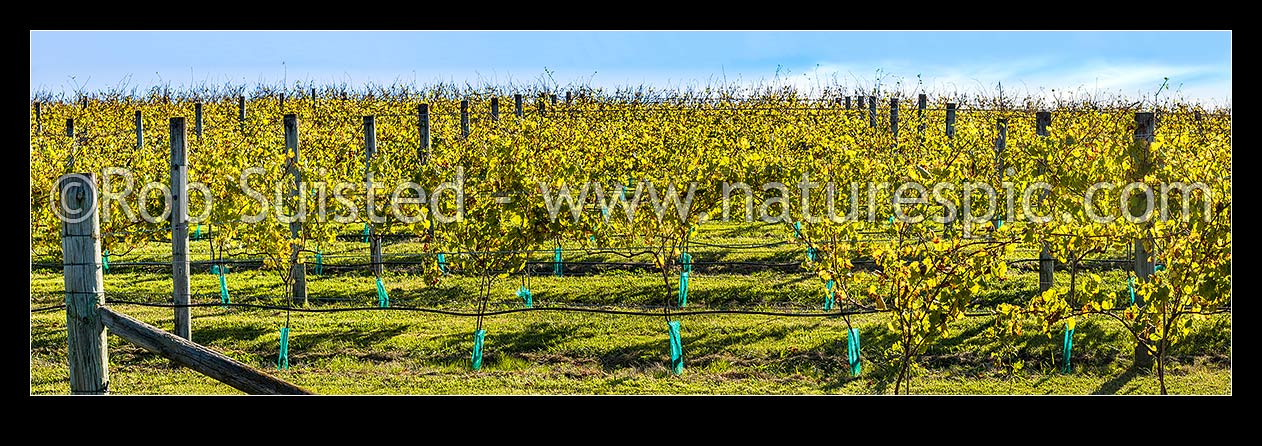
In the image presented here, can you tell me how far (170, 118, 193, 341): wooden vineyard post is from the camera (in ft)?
25.8

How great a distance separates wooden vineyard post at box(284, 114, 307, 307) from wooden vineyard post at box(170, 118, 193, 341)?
1079 mm

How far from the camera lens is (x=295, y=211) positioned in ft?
30.8

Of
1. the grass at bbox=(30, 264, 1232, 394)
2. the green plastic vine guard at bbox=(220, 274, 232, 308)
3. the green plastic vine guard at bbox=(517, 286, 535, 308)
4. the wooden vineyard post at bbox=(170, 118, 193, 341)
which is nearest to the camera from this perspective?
the grass at bbox=(30, 264, 1232, 394)

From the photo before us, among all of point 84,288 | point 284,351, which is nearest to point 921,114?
point 284,351

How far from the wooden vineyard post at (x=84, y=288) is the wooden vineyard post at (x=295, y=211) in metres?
4.84

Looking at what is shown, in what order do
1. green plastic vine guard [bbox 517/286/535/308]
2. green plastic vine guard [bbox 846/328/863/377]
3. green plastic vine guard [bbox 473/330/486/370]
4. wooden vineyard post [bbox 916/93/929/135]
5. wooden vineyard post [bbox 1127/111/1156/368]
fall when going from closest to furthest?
wooden vineyard post [bbox 1127/111/1156/368]
green plastic vine guard [bbox 846/328/863/377]
green plastic vine guard [bbox 473/330/486/370]
green plastic vine guard [bbox 517/286/535/308]
wooden vineyard post [bbox 916/93/929/135]

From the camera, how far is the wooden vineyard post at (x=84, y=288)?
159 inches

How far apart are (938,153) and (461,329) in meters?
4.94

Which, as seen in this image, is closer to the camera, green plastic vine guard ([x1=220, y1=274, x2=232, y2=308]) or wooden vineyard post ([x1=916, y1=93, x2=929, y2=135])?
green plastic vine guard ([x1=220, y1=274, x2=232, y2=308])

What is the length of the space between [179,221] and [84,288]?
13.2 ft

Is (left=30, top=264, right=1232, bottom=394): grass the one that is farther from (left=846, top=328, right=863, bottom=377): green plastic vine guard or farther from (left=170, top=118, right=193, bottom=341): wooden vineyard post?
(left=170, top=118, right=193, bottom=341): wooden vineyard post

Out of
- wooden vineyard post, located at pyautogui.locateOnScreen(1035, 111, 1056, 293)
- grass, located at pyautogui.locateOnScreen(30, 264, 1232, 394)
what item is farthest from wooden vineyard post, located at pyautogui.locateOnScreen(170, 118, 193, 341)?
wooden vineyard post, located at pyautogui.locateOnScreen(1035, 111, 1056, 293)

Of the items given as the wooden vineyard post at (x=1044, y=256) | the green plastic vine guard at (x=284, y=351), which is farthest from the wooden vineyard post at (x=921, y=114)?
the green plastic vine guard at (x=284, y=351)

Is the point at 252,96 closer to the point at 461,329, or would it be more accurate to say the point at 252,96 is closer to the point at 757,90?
the point at 757,90
